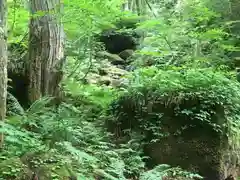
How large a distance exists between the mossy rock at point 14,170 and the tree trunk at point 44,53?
2516mm

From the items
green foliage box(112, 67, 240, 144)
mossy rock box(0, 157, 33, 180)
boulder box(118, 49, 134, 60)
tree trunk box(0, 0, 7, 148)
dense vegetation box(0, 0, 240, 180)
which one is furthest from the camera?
boulder box(118, 49, 134, 60)

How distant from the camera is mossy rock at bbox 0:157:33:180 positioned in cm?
337

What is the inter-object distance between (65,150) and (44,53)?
246 cm

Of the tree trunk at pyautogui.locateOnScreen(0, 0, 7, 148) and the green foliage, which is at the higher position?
the tree trunk at pyautogui.locateOnScreen(0, 0, 7, 148)

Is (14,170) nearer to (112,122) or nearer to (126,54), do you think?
(112,122)

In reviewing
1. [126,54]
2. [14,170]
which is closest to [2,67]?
[14,170]

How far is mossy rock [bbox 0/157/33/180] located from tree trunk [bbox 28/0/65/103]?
99.1 inches

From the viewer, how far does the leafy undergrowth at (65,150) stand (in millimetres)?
3646

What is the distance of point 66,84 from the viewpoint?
6258mm

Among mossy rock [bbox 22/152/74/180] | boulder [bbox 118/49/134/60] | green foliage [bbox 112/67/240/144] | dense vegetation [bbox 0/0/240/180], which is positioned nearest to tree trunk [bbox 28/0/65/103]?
dense vegetation [bbox 0/0/240/180]

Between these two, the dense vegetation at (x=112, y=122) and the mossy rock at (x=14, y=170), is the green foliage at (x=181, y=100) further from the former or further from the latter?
the mossy rock at (x=14, y=170)

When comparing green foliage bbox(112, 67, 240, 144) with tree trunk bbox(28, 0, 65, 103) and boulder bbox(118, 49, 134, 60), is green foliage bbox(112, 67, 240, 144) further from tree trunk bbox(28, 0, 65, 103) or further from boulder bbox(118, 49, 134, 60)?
boulder bbox(118, 49, 134, 60)

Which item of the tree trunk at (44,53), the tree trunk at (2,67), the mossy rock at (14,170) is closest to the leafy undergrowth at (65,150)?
the mossy rock at (14,170)

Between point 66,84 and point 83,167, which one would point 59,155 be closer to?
point 83,167
